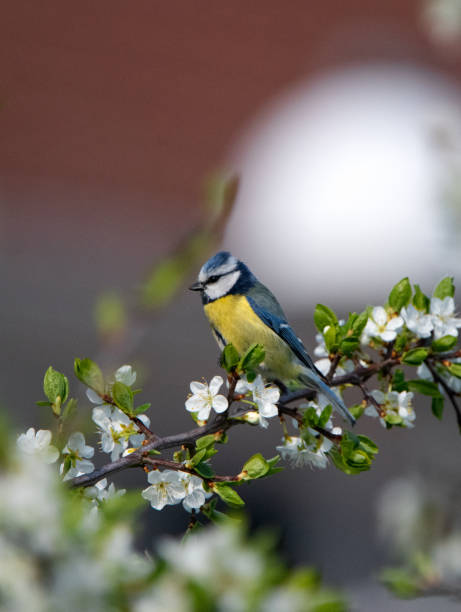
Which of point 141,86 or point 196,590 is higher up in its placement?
point 196,590

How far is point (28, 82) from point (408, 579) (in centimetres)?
485

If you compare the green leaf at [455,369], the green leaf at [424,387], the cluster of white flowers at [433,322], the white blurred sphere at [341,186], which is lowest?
the white blurred sphere at [341,186]

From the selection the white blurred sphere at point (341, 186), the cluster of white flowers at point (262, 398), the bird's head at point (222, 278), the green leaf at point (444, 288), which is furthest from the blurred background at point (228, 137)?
the cluster of white flowers at point (262, 398)

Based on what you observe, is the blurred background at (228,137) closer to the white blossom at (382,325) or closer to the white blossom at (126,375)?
the white blossom at (382,325)

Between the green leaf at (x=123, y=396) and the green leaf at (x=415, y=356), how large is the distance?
0.31 metres

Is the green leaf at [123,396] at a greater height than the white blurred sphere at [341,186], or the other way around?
the green leaf at [123,396]

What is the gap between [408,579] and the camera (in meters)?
0.83

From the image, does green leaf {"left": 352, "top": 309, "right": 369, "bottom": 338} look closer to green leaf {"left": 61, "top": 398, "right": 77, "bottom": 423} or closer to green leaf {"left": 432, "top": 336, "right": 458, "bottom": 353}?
green leaf {"left": 432, "top": 336, "right": 458, "bottom": 353}

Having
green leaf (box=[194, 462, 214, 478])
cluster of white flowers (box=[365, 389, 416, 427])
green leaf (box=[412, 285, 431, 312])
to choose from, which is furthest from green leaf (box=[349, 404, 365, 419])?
green leaf (box=[194, 462, 214, 478])

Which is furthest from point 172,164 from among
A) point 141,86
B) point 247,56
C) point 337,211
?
point 337,211

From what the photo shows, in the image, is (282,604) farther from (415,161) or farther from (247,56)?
(247,56)

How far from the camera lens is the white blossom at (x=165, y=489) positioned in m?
0.71

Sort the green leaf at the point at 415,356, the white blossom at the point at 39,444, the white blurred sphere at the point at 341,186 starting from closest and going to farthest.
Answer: the white blossom at the point at 39,444 < the green leaf at the point at 415,356 < the white blurred sphere at the point at 341,186

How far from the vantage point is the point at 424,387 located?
2.78 feet
